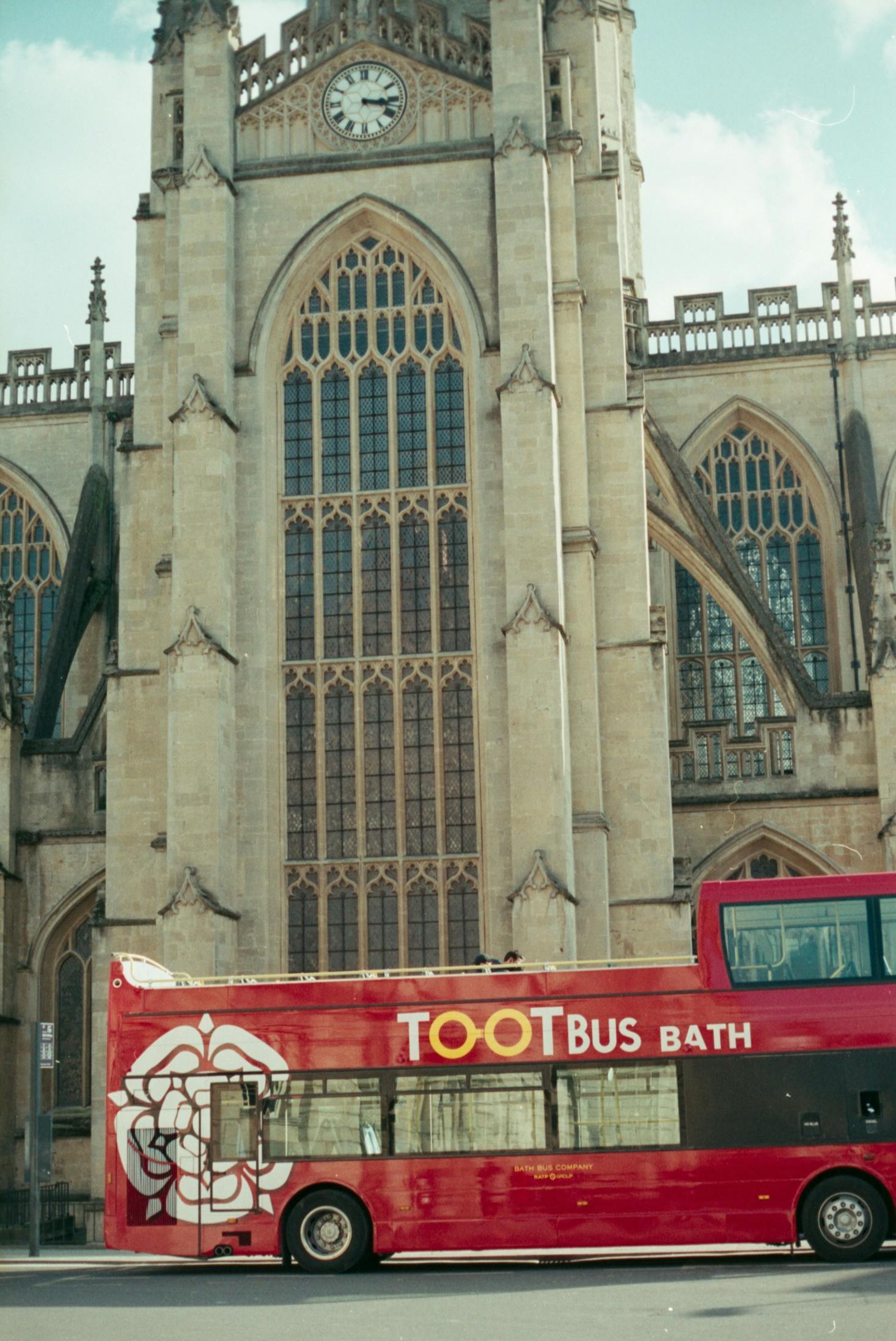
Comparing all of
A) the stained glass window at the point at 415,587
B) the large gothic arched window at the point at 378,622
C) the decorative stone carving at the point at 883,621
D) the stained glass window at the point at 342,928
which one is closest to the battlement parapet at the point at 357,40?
the large gothic arched window at the point at 378,622

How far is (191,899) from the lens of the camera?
27875mm

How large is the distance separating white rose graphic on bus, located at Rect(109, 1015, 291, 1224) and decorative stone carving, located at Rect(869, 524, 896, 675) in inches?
624

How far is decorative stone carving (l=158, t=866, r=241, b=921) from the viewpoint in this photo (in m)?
27.9

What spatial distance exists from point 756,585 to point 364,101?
1259cm

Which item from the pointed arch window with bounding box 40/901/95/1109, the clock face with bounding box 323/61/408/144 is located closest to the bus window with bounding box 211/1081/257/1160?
the pointed arch window with bounding box 40/901/95/1109

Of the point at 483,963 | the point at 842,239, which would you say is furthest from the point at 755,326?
the point at 483,963

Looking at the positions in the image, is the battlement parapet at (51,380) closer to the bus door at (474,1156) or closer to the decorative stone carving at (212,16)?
the decorative stone carving at (212,16)

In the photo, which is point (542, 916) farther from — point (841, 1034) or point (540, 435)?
point (841, 1034)

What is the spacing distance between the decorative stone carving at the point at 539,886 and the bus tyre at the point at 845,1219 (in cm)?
1035

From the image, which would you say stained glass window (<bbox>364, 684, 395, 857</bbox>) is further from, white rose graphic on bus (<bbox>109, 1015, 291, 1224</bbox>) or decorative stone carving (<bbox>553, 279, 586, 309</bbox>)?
white rose graphic on bus (<bbox>109, 1015, 291, 1224</bbox>)

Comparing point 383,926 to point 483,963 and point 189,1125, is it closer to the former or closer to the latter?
point 483,963

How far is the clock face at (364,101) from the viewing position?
3122 cm

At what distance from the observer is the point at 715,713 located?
38.3 metres

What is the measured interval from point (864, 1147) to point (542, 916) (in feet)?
34.1
